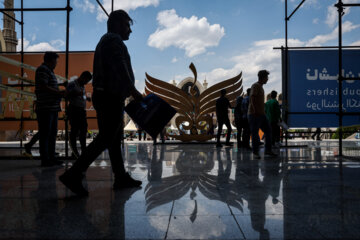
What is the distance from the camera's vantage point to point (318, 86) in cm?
770

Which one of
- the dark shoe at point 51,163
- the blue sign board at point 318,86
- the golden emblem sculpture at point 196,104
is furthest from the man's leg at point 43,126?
the golden emblem sculpture at point 196,104

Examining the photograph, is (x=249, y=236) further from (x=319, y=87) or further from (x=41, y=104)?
(x=319, y=87)

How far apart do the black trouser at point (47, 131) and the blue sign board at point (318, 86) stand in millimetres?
5619

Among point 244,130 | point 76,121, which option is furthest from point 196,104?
point 76,121

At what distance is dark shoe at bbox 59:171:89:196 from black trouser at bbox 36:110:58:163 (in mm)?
1892

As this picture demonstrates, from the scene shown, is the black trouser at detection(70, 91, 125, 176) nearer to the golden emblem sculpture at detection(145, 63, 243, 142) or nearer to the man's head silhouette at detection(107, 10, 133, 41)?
the man's head silhouette at detection(107, 10, 133, 41)

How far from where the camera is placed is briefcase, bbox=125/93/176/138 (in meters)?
2.63

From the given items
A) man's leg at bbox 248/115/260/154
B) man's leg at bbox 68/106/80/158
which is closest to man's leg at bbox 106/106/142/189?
man's leg at bbox 68/106/80/158

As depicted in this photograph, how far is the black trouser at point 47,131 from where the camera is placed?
12.7 feet

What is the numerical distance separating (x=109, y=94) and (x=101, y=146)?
16.6 inches

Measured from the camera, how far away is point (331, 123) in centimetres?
759

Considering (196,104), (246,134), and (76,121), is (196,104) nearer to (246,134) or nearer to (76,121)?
(246,134)

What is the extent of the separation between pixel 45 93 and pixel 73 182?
2.07m

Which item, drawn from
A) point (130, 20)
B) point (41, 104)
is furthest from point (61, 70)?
point (130, 20)
